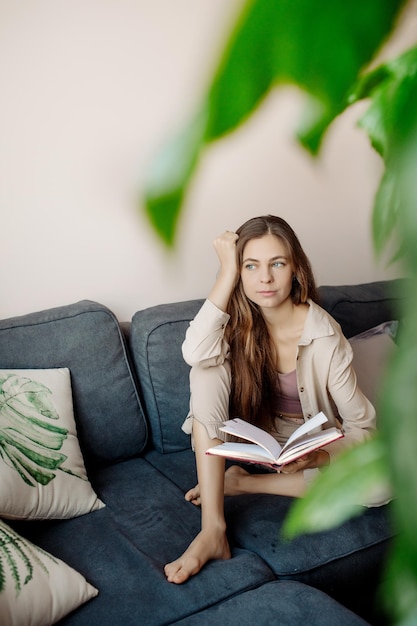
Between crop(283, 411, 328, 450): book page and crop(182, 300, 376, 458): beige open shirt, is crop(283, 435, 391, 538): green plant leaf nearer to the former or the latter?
crop(283, 411, 328, 450): book page

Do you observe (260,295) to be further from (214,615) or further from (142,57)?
(214,615)

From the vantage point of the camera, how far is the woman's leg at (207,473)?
1.45 m

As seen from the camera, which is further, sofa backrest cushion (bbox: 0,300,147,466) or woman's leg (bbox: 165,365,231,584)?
sofa backrest cushion (bbox: 0,300,147,466)

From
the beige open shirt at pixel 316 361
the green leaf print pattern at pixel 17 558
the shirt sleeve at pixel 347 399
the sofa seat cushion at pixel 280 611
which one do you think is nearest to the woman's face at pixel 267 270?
the beige open shirt at pixel 316 361

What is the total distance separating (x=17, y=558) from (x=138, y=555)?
12.4 inches

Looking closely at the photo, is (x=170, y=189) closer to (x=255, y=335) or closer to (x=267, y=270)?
(x=267, y=270)

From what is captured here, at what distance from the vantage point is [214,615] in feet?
4.28

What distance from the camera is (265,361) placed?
6.37ft

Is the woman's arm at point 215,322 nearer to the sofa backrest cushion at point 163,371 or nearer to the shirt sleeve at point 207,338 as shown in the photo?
the shirt sleeve at point 207,338

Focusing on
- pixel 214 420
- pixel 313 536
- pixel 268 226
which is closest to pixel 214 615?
pixel 313 536

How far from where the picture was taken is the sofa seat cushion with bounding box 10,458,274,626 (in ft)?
4.35

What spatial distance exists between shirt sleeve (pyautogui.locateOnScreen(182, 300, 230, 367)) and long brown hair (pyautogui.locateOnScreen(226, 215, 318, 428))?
0.29ft

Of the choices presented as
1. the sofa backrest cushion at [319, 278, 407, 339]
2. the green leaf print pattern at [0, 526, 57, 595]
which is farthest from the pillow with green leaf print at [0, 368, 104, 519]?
the sofa backrest cushion at [319, 278, 407, 339]

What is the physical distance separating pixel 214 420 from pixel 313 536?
41 cm
